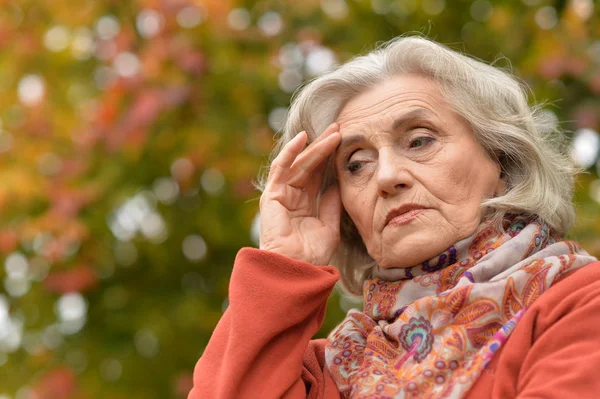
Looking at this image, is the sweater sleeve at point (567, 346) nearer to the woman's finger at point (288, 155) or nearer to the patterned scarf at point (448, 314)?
the patterned scarf at point (448, 314)

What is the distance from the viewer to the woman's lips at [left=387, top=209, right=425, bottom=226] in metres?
2.39

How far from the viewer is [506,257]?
7.20ft

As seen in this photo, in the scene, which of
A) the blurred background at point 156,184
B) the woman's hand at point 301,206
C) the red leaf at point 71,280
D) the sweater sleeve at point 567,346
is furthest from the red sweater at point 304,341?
the red leaf at point 71,280

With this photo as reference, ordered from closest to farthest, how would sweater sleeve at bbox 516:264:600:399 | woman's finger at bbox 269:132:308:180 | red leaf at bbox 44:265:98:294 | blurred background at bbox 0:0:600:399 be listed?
sweater sleeve at bbox 516:264:600:399
woman's finger at bbox 269:132:308:180
blurred background at bbox 0:0:600:399
red leaf at bbox 44:265:98:294

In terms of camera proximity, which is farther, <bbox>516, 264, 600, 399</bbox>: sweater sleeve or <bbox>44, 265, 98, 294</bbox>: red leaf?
<bbox>44, 265, 98, 294</bbox>: red leaf

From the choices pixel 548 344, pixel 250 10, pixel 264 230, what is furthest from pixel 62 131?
pixel 548 344

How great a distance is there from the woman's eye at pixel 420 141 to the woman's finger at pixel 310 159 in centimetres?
24

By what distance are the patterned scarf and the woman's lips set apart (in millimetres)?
123

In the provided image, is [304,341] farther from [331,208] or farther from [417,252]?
[331,208]

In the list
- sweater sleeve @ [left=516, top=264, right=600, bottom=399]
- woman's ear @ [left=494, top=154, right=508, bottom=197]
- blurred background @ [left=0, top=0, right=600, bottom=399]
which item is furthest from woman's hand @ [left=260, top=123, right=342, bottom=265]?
blurred background @ [left=0, top=0, right=600, bottom=399]

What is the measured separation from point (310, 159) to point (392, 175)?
1.08ft

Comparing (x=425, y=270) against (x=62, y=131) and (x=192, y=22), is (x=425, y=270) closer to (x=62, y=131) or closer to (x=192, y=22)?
(x=192, y=22)

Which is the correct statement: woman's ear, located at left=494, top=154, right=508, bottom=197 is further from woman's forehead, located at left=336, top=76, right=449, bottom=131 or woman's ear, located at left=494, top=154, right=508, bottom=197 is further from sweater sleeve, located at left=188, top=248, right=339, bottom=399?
sweater sleeve, located at left=188, top=248, right=339, bottom=399

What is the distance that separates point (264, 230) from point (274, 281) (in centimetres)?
31
